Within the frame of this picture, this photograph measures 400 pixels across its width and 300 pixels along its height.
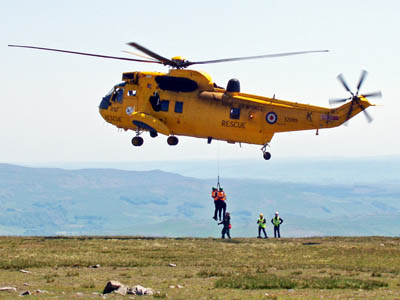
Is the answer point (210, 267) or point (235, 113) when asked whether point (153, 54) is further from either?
point (210, 267)

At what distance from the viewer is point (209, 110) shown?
45.1 meters

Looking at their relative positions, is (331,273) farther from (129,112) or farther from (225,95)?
(129,112)

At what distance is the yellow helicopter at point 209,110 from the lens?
147ft

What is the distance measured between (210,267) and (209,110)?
17832mm

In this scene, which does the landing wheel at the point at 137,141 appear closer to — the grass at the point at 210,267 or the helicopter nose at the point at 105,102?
the helicopter nose at the point at 105,102

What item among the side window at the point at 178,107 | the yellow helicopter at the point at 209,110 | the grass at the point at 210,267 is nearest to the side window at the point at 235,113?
the yellow helicopter at the point at 209,110

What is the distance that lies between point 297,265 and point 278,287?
7.01 metres

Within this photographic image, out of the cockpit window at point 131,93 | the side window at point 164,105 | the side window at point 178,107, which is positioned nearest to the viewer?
the side window at point 178,107

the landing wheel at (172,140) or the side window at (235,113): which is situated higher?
the side window at (235,113)

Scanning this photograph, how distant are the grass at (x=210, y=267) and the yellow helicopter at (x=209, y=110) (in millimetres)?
7780

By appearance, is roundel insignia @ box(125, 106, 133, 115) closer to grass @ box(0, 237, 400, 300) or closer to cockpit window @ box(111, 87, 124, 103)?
cockpit window @ box(111, 87, 124, 103)

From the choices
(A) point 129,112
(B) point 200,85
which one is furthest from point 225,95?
(A) point 129,112

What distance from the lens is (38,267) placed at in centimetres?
2808

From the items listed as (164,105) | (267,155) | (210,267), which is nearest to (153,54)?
(164,105)
